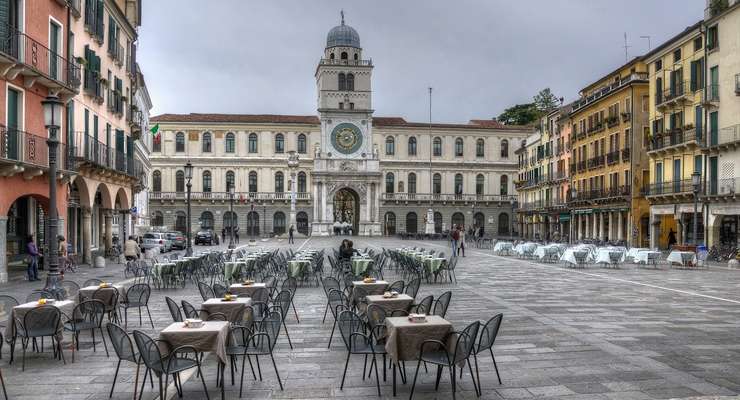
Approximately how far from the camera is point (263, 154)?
264 ft

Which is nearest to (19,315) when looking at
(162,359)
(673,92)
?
(162,359)

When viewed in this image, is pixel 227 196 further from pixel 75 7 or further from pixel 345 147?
pixel 75 7

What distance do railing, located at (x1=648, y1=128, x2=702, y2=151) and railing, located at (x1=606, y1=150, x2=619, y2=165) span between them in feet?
16.6

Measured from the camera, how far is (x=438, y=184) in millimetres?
83500

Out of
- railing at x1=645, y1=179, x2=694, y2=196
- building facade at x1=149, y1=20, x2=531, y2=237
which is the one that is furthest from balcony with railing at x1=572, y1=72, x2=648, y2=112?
building facade at x1=149, y1=20, x2=531, y2=237

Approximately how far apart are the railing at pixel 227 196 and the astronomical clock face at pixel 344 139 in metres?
7.33

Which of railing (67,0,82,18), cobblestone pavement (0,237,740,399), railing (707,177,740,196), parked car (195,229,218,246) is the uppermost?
railing (67,0,82,18)

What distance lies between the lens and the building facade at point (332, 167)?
78.4 m

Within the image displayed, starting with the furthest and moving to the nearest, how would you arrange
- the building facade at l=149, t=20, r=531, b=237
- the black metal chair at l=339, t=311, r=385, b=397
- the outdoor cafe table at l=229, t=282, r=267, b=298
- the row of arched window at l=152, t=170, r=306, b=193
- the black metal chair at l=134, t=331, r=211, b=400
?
the row of arched window at l=152, t=170, r=306, b=193 → the building facade at l=149, t=20, r=531, b=237 → the outdoor cafe table at l=229, t=282, r=267, b=298 → the black metal chair at l=339, t=311, r=385, b=397 → the black metal chair at l=134, t=331, r=211, b=400

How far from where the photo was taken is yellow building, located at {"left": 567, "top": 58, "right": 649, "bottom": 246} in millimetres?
43844

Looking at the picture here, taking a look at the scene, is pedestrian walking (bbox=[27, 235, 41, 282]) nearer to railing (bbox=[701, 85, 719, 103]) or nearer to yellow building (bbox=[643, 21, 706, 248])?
yellow building (bbox=[643, 21, 706, 248])

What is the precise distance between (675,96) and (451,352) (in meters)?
35.5

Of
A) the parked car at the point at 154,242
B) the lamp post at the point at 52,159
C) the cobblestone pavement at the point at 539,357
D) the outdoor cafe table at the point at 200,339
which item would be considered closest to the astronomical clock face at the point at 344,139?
the parked car at the point at 154,242

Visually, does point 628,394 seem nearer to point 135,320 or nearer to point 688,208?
point 135,320
